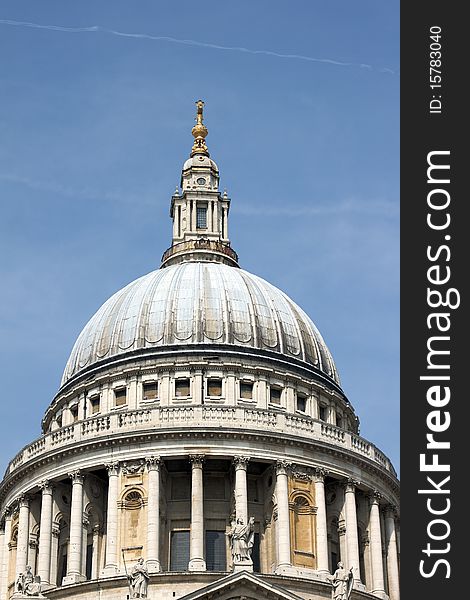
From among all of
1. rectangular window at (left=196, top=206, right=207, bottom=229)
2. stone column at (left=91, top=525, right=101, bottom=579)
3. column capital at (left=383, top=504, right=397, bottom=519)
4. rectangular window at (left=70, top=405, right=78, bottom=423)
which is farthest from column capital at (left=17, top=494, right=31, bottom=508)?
rectangular window at (left=196, top=206, right=207, bottom=229)

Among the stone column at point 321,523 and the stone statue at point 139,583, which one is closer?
the stone statue at point 139,583

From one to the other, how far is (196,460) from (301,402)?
29.5ft

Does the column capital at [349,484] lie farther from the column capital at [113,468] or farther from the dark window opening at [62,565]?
the dark window opening at [62,565]

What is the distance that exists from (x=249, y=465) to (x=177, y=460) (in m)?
3.58

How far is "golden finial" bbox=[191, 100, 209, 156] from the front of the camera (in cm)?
9131

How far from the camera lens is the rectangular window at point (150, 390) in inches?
2931

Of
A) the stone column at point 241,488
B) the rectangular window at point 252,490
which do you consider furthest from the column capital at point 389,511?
the stone column at point 241,488

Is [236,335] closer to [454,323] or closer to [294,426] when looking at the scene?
[294,426]

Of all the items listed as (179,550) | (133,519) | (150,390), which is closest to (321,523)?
(179,550)

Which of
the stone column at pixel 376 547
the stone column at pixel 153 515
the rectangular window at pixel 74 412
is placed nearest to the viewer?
the stone column at pixel 153 515

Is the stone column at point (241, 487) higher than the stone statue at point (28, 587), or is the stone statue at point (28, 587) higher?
the stone column at point (241, 487)

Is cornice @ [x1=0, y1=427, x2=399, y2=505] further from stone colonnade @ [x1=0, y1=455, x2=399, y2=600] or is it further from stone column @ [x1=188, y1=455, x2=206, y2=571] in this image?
stone column @ [x1=188, y1=455, x2=206, y2=571]

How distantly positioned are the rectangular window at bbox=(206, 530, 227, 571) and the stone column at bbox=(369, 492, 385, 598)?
7870 mm

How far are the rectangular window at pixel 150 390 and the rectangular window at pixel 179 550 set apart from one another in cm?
781
